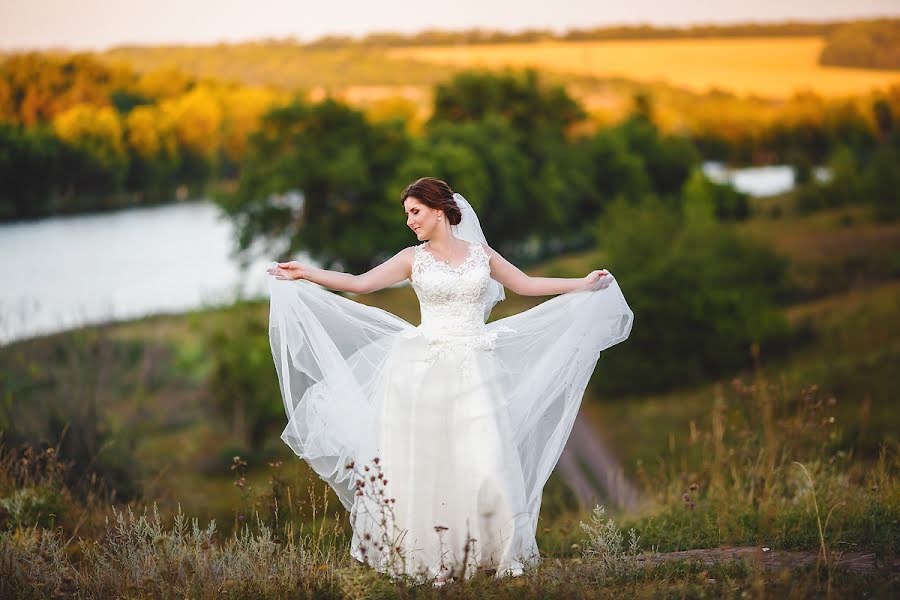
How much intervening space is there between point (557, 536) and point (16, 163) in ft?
109

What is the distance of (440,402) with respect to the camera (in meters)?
5.50

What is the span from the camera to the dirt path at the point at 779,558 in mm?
4969

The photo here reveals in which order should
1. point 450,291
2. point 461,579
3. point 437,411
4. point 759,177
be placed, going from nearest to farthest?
point 461,579 → point 437,411 → point 450,291 → point 759,177

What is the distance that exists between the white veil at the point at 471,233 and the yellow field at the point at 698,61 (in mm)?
57297

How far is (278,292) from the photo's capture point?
5.96 meters

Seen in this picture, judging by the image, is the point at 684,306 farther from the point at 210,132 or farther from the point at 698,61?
the point at 698,61

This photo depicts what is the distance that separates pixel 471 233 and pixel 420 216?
2.01 feet

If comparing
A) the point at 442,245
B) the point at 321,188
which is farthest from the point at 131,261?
the point at 442,245

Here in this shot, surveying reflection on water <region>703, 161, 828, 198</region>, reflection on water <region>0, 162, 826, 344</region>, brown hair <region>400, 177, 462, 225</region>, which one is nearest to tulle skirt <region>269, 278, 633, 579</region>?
brown hair <region>400, 177, 462, 225</region>

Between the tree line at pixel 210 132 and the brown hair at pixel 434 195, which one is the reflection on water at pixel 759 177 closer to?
the tree line at pixel 210 132

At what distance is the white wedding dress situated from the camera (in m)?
5.41

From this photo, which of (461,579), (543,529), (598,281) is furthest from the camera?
(598,281)

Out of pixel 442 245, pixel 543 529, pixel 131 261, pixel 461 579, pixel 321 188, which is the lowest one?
pixel 131 261

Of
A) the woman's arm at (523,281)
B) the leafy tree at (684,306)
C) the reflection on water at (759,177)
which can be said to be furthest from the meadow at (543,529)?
the reflection on water at (759,177)
